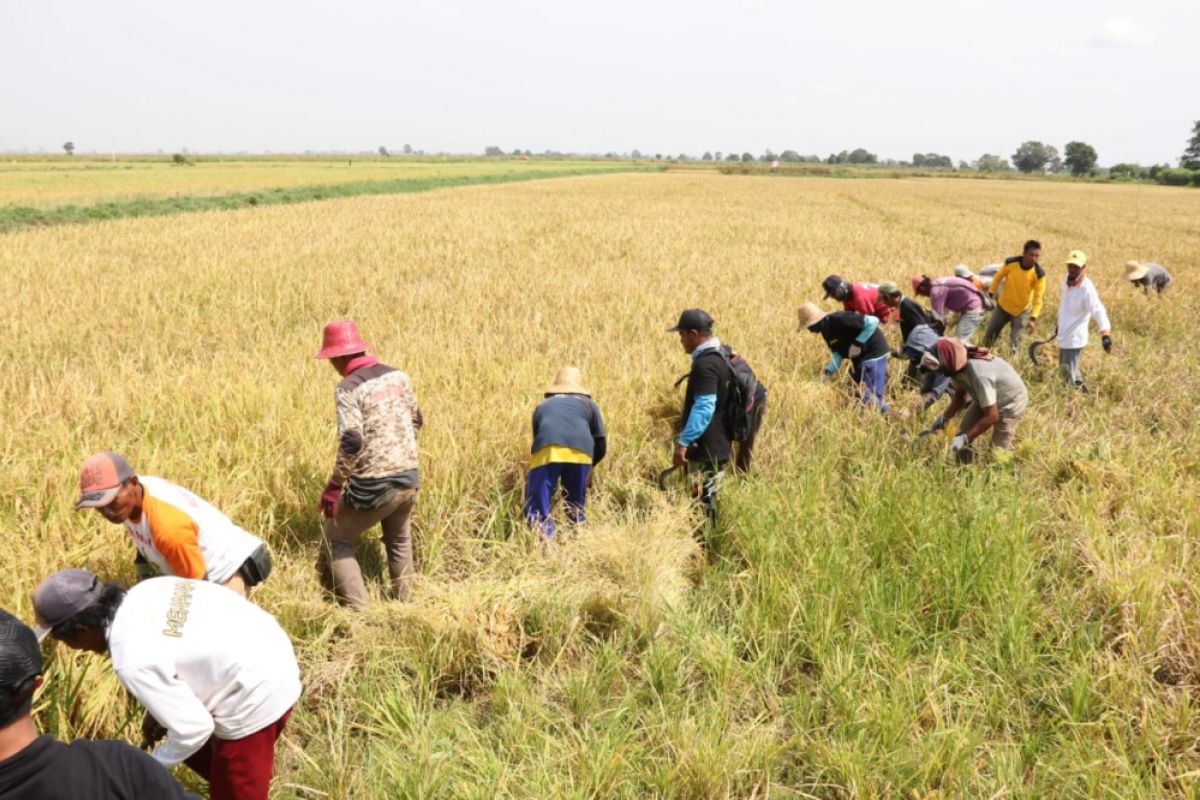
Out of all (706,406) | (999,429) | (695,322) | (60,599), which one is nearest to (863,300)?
(999,429)

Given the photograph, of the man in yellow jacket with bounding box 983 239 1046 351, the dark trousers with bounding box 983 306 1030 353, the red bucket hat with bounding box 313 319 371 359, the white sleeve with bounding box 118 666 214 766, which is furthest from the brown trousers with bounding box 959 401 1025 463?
the white sleeve with bounding box 118 666 214 766

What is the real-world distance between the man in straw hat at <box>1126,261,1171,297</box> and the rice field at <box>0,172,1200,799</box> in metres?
2.65

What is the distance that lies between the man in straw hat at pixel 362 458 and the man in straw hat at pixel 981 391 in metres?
3.61

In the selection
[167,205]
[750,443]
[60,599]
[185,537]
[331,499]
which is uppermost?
[167,205]

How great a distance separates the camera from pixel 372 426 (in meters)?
3.27

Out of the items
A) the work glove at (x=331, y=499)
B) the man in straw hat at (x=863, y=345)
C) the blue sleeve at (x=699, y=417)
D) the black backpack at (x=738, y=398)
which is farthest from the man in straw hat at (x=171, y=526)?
the man in straw hat at (x=863, y=345)

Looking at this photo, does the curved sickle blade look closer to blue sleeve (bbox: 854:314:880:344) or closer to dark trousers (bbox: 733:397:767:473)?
dark trousers (bbox: 733:397:767:473)

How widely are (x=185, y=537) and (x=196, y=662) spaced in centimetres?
67

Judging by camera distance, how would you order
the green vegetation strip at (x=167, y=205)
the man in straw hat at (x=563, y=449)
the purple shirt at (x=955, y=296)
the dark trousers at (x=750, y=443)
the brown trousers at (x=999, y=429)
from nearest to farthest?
the man in straw hat at (x=563, y=449)
the dark trousers at (x=750, y=443)
the brown trousers at (x=999, y=429)
the purple shirt at (x=955, y=296)
the green vegetation strip at (x=167, y=205)

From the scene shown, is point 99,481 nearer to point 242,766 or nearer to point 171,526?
point 171,526

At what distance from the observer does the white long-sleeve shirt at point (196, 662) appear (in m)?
1.84

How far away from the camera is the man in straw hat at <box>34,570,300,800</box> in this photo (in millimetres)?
1835

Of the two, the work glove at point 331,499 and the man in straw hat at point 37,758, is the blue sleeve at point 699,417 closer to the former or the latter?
the work glove at point 331,499

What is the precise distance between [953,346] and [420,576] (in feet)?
12.8
